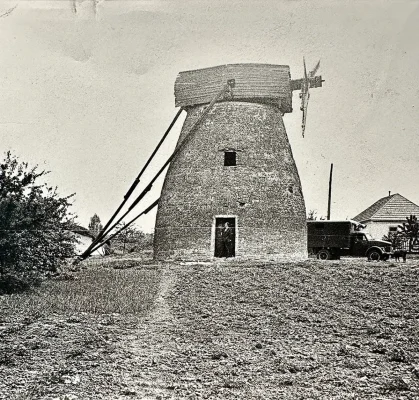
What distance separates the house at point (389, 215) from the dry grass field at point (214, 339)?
105 feet

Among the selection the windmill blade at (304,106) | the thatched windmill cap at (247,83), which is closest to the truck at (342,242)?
the windmill blade at (304,106)

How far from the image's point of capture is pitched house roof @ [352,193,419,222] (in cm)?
4581

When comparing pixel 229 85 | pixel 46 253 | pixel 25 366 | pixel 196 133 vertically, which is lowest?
pixel 25 366

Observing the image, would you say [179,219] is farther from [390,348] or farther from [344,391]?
[344,391]

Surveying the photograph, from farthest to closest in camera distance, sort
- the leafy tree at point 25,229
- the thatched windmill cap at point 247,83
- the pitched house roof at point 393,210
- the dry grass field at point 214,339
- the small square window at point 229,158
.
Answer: the pitched house roof at point 393,210 → the thatched windmill cap at point 247,83 → the small square window at point 229,158 → the leafy tree at point 25,229 → the dry grass field at point 214,339

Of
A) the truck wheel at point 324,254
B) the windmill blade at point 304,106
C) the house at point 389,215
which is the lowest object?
the truck wheel at point 324,254

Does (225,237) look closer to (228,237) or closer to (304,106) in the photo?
(228,237)

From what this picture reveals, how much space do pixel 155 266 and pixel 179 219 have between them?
2125mm

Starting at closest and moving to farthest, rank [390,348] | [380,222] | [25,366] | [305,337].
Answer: [25,366]
[390,348]
[305,337]
[380,222]

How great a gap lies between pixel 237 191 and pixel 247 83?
3905mm

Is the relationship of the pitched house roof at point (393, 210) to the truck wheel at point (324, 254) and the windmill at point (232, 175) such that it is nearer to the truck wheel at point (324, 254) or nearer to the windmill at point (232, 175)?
the truck wheel at point (324, 254)

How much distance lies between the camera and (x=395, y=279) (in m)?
15.1

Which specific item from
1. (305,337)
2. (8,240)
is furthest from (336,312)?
(8,240)

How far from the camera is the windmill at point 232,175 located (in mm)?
19844
